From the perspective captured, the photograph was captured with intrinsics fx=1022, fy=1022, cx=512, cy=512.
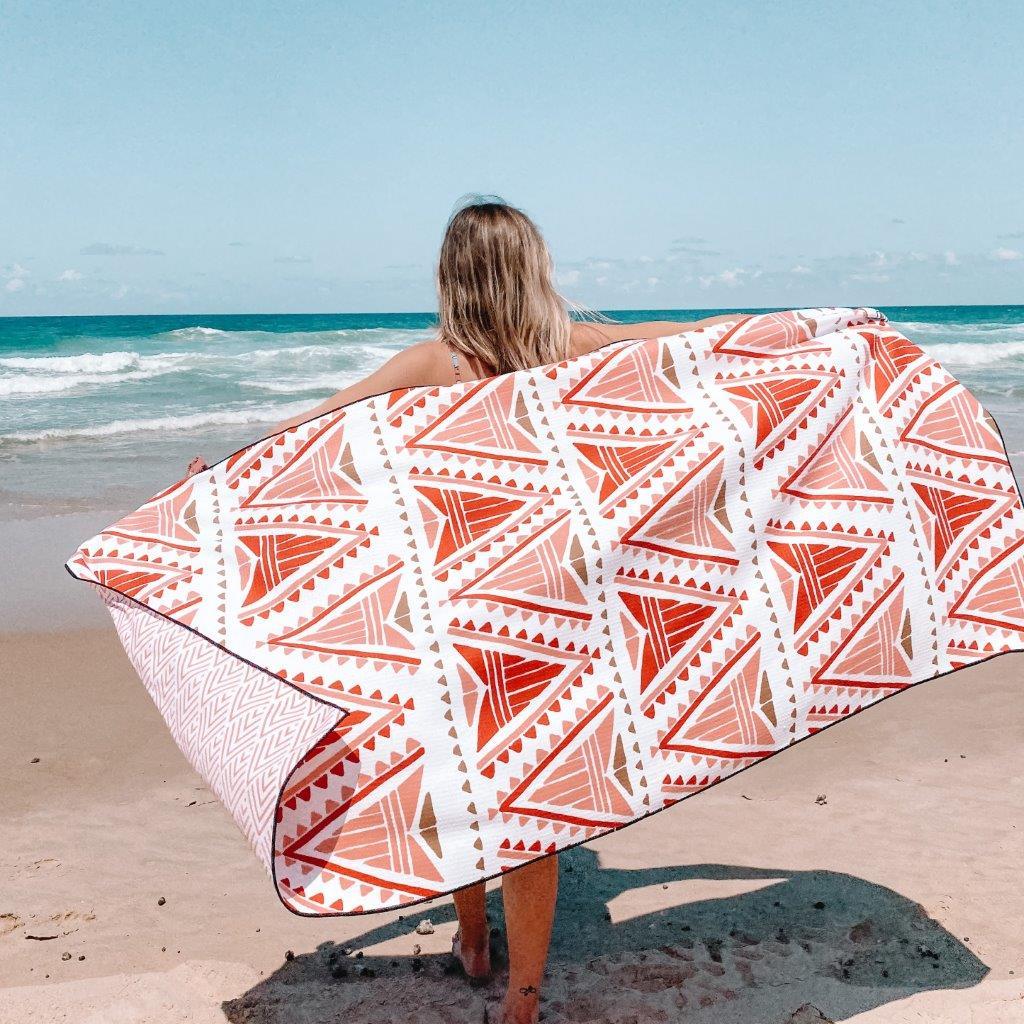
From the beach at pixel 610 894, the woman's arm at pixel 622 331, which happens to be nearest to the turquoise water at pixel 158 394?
the beach at pixel 610 894

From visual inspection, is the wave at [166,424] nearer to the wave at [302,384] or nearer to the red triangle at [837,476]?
the wave at [302,384]

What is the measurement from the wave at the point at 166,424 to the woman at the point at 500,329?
36.6 ft

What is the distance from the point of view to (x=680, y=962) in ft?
9.32

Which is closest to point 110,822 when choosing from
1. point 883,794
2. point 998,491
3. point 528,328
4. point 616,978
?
point 616,978

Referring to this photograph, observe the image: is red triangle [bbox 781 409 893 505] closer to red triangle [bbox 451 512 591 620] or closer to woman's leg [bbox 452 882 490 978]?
red triangle [bbox 451 512 591 620]

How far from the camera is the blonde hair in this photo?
2.39 metres

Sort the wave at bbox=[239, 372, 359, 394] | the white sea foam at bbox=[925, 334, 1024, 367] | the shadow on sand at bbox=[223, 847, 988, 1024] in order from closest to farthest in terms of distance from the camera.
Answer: the shadow on sand at bbox=[223, 847, 988, 1024] < the wave at bbox=[239, 372, 359, 394] < the white sea foam at bbox=[925, 334, 1024, 367]

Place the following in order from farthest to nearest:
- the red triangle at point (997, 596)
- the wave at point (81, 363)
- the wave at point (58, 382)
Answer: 1. the wave at point (81, 363)
2. the wave at point (58, 382)
3. the red triangle at point (997, 596)

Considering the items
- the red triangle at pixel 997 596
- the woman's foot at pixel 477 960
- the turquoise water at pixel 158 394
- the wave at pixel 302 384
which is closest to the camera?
the red triangle at pixel 997 596

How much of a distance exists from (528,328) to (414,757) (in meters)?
1.04

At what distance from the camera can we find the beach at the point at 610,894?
2.66 meters

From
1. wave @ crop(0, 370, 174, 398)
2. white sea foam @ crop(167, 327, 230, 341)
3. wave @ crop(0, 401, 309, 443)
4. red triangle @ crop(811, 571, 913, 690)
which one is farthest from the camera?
white sea foam @ crop(167, 327, 230, 341)

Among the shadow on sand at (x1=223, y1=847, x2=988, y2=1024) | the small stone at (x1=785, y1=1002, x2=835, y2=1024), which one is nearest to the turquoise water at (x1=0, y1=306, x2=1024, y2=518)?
the shadow on sand at (x1=223, y1=847, x2=988, y2=1024)

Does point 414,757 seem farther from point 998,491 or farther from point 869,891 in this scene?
point 869,891
